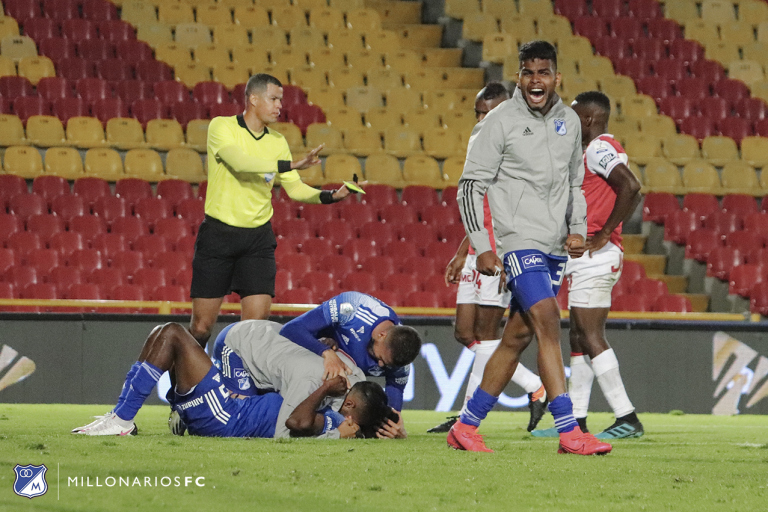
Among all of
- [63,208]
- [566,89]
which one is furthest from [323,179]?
[566,89]

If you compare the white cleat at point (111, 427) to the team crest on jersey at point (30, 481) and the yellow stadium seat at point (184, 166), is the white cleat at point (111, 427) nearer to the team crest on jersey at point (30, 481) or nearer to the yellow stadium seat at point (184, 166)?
the team crest on jersey at point (30, 481)

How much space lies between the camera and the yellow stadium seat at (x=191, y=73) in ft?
53.7

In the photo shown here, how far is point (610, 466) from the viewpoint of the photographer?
4.43 metres

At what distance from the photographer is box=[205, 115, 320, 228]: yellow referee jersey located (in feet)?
22.4

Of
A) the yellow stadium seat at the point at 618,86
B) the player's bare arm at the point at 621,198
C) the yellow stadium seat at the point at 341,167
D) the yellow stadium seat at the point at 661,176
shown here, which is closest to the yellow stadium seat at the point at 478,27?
the yellow stadium seat at the point at 618,86

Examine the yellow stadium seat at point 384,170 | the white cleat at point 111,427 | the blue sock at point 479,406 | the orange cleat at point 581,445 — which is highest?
the yellow stadium seat at point 384,170

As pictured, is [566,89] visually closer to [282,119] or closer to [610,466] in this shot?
[282,119]

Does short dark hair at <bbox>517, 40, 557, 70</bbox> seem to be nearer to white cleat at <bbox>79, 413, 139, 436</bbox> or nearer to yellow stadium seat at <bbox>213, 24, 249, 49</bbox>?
white cleat at <bbox>79, 413, 139, 436</bbox>

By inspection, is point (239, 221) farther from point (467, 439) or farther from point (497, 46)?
point (497, 46)

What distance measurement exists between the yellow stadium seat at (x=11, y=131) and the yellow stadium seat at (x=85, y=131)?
62 cm

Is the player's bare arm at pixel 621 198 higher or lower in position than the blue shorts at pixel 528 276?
higher

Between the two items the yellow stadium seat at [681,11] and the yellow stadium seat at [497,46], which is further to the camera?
the yellow stadium seat at [681,11]

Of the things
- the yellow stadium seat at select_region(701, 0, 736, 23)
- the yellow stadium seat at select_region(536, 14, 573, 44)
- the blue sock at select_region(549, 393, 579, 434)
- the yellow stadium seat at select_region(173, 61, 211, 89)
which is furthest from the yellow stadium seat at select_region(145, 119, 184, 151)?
the yellow stadium seat at select_region(701, 0, 736, 23)

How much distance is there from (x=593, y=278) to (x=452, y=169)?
869 centimetres
